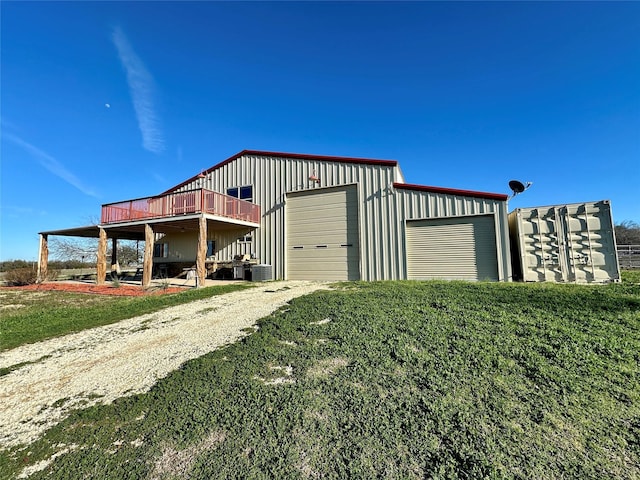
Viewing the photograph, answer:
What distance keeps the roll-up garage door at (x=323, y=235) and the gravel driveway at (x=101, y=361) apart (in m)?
6.08

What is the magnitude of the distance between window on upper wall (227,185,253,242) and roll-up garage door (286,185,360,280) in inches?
89.9

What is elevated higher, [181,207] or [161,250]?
[181,207]

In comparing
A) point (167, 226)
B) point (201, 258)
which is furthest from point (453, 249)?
Answer: point (167, 226)

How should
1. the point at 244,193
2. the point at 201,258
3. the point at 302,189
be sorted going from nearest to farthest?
the point at 201,258, the point at 302,189, the point at 244,193

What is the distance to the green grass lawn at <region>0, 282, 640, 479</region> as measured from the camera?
178 cm

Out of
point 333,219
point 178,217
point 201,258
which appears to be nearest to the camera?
point 201,258

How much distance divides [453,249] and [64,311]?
12.5 metres

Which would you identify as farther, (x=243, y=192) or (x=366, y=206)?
(x=243, y=192)

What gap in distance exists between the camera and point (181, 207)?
12094mm

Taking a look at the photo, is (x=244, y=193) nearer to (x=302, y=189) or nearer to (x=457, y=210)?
(x=302, y=189)

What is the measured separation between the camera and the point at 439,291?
23.0 feet

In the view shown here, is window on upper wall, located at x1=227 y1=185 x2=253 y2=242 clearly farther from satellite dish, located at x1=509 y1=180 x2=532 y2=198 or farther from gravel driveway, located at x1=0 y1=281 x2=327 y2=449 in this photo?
satellite dish, located at x1=509 y1=180 x2=532 y2=198

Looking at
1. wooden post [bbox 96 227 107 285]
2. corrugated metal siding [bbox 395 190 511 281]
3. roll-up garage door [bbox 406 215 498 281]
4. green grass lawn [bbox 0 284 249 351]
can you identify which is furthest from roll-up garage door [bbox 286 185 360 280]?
wooden post [bbox 96 227 107 285]

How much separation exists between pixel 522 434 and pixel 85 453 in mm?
3192
